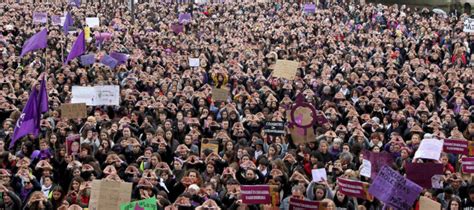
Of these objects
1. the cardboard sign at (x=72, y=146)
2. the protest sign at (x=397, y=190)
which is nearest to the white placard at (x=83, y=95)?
the cardboard sign at (x=72, y=146)

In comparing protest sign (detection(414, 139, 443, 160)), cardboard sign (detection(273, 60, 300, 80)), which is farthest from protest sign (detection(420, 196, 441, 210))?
cardboard sign (detection(273, 60, 300, 80))

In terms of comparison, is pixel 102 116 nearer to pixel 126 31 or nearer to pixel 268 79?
pixel 268 79

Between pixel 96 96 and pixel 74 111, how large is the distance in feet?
4.05

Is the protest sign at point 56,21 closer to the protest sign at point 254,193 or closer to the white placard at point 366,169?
the white placard at point 366,169

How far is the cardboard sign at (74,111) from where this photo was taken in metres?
17.0

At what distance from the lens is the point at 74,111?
1709 centimetres

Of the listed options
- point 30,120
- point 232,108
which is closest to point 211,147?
point 30,120

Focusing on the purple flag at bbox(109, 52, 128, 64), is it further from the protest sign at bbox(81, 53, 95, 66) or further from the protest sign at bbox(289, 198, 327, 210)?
the protest sign at bbox(289, 198, 327, 210)

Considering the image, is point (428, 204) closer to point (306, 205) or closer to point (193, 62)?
point (306, 205)

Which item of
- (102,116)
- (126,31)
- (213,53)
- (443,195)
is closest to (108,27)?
(126,31)

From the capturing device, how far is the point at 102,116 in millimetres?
17672

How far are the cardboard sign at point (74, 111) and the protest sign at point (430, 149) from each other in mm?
6235

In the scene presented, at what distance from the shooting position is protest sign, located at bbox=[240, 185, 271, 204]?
11883 millimetres

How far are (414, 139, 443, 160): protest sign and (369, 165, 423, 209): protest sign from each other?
2183 mm
